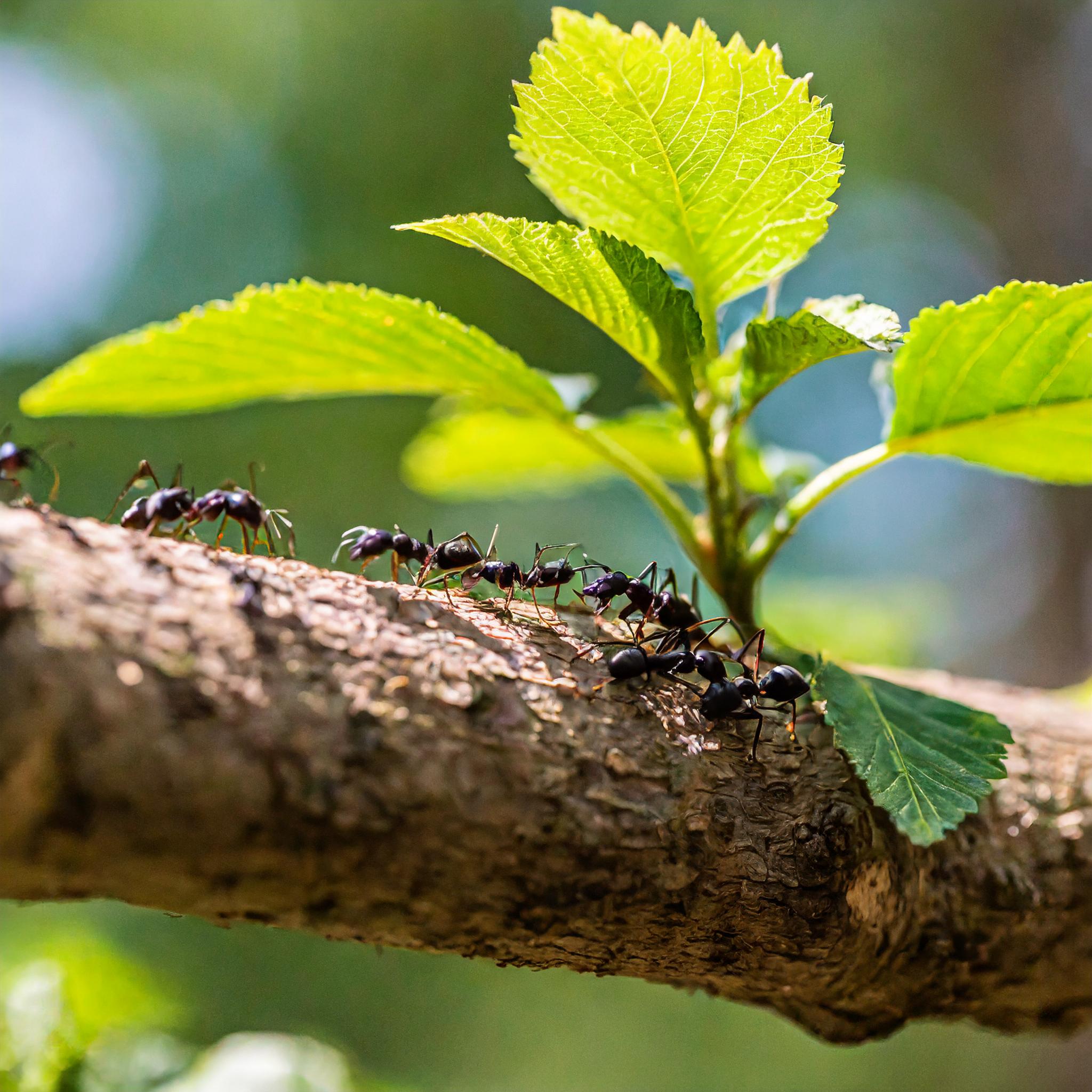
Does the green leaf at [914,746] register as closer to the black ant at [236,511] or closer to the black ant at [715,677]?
the black ant at [715,677]

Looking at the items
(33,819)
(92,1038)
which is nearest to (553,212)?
(92,1038)

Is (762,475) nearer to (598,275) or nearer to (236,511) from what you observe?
(598,275)

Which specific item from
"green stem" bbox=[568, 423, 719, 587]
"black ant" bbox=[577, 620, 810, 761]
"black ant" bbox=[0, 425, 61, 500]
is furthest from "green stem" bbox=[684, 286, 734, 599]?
"black ant" bbox=[0, 425, 61, 500]

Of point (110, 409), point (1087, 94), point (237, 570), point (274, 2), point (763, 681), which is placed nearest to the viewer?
point (237, 570)

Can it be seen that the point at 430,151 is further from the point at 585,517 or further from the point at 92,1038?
the point at 92,1038

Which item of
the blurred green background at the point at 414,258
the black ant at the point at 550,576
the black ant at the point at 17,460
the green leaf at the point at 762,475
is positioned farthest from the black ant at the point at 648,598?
the blurred green background at the point at 414,258
